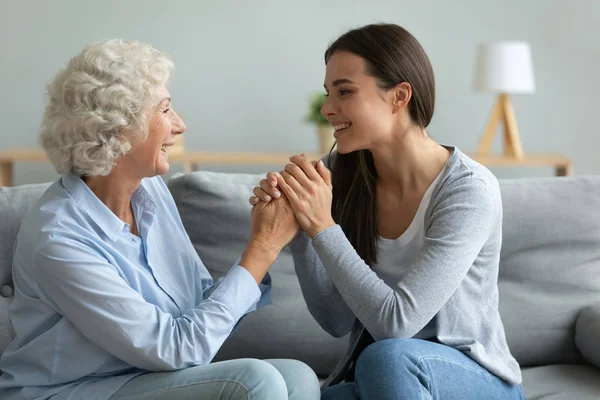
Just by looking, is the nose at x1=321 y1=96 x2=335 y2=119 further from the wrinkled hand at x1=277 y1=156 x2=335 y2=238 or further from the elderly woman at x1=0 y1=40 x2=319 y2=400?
the elderly woman at x1=0 y1=40 x2=319 y2=400

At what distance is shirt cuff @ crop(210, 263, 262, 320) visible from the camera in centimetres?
168

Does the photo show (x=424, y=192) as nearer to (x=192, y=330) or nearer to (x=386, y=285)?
(x=386, y=285)

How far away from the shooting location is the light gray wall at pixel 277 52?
179 inches

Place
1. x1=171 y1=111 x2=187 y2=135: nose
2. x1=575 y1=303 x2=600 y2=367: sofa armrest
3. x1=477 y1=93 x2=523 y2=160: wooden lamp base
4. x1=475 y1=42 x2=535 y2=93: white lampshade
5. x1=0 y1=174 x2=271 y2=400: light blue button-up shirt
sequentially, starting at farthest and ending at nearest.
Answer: x1=477 y1=93 x2=523 y2=160: wooden lamp base, x1=475 y1=42 x2=535 y2=93: white lampshade, x1=575 y1=303 x2=600 y2=367: sofa armrest, x1=171 y1=111 x2=187 y2=135: nose, x1=0 y1=174 x2=271 y2=400: light blue button-up shirt

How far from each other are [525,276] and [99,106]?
1.24 meters

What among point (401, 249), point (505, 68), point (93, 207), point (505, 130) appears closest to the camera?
point (93, 207)

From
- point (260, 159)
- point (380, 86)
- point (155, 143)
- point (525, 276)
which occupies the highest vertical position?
point (380, 86)

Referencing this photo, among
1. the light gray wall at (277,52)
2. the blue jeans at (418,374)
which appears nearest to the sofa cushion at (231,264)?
the blue jeans at (418,374)

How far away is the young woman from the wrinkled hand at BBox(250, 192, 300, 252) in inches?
0.9

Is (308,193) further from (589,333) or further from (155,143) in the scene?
(589,333)

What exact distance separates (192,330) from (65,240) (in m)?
0.28

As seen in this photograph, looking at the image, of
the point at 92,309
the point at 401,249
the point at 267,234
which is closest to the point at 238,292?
the point at 267,234

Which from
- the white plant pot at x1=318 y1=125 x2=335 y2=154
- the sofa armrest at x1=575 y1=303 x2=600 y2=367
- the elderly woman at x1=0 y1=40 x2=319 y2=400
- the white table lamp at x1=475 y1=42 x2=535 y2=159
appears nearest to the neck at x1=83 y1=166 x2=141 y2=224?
the elderly woman at x1=0 y1=40 x2=319 y2=400

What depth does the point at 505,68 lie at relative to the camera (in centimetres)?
408
